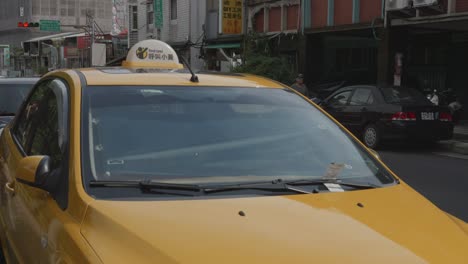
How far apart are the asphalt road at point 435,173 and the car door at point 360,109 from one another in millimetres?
825

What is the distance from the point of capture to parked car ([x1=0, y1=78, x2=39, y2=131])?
24.5 feet

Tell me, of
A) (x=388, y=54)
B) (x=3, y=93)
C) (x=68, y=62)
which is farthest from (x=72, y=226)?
(x=68, y=62)

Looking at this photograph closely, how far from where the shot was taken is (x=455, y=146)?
12.3 metres

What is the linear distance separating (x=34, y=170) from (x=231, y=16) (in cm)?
2050

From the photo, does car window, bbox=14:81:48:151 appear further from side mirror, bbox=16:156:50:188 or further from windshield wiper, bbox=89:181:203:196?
windshield wiper, bbox=89:181:203:196

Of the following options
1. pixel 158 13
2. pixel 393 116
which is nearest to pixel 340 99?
pixel 393 116

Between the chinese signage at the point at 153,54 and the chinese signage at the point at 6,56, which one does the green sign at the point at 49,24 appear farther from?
the chinese signage at the point at 153,54

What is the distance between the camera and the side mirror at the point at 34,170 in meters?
2.52

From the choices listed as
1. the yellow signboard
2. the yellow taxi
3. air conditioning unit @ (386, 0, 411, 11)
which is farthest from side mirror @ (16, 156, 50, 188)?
the yellow signboard

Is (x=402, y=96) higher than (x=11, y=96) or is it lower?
lower

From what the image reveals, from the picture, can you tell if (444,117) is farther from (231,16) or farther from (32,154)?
(231,16)

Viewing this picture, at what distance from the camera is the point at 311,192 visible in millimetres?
2514

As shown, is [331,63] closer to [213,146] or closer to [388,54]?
[388,54]

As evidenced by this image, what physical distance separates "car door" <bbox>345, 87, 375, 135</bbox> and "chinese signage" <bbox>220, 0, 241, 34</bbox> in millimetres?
10327
